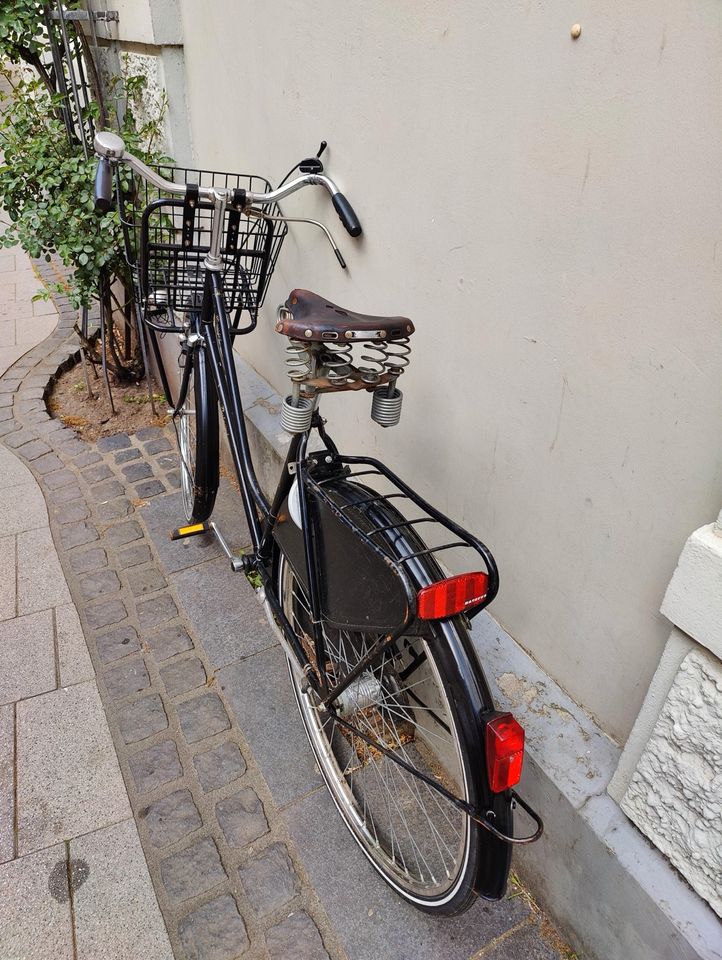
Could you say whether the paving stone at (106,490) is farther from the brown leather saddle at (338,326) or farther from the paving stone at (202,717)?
the brown leather saddle at (338,326)

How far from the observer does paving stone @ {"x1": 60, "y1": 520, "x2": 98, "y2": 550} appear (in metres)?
3.35

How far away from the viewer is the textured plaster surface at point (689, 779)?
130cm

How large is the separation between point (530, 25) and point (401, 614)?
1.34 m

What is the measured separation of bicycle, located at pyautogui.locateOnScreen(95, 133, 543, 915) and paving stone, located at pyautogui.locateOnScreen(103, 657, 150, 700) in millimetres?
665

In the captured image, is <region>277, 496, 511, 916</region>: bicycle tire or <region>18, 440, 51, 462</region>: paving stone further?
<region>18, 440, 51, 462</region>: paving stone

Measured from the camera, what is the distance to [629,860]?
1.54m

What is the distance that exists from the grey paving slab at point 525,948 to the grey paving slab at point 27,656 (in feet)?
6.00

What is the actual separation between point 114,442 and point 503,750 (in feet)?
11.6

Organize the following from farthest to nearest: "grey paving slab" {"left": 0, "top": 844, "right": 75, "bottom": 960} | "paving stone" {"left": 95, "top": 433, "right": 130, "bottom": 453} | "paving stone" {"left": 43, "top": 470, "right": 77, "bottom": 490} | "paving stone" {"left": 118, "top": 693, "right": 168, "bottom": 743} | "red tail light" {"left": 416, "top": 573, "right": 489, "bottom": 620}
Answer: "paving stone" {"left": 95, "top": 433, "right": 130, "bottom": 453}, "paving stone" {"left": 43, "top": 470, "right": 77, "bottom": 490}, "paving stone" {"left": 118, "top": 693, "right": 168, "bottom": 743}, "grey paving slab" {"left": 0, "top": 844, "right": 75, "bottom": 960}, "red tail light" {"left": 416, "top": 573, "right": 489, "bottom": 620}

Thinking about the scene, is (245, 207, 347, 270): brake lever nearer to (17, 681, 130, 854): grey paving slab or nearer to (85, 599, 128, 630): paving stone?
(85, 599, 128, 630): paving stone

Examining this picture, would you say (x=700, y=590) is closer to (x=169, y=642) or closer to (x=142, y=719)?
(x=142, y=719)

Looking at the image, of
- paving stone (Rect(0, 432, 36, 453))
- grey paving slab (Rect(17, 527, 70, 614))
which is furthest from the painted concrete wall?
paving stone (Rect(0, 432, 36, 453))

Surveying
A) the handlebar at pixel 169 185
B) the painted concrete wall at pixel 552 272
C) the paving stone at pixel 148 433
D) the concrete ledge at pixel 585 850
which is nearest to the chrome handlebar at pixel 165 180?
the handlebar at pixel 169 185

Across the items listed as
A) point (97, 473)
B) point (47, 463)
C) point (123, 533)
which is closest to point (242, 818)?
point (123, 533)
